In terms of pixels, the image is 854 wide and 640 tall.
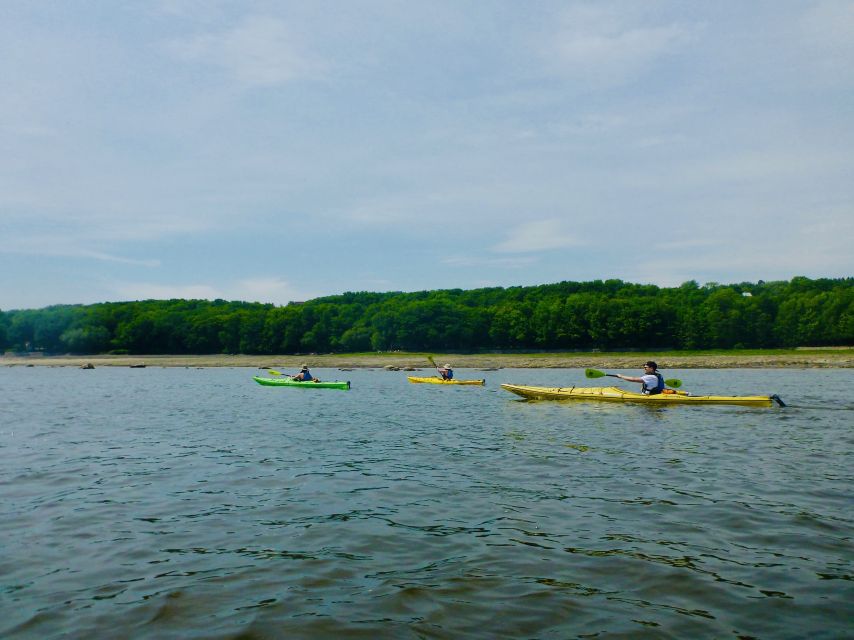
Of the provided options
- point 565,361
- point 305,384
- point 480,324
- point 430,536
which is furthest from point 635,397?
point 480,324

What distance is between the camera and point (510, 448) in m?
15.2

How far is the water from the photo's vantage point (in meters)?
5.82

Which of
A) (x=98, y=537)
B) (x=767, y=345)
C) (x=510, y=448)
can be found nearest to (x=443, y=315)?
(x=767, y=345)

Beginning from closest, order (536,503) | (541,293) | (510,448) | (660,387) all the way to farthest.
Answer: (536,503)
(510,448)
(660,387)
(541,293)

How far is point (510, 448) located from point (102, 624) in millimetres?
10599

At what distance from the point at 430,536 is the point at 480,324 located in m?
110

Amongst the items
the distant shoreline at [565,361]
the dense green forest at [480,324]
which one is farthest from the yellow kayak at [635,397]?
the dense green forest at [480,324]

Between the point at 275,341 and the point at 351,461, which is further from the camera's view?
the point at 275,341

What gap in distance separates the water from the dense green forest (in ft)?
306

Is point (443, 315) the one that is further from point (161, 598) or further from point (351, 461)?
point (161, 598)

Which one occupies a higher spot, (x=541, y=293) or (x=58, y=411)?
(x=541, y=293)

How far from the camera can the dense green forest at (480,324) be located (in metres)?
104

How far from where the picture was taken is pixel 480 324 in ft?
386

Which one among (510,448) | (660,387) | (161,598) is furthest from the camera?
(660,387)
